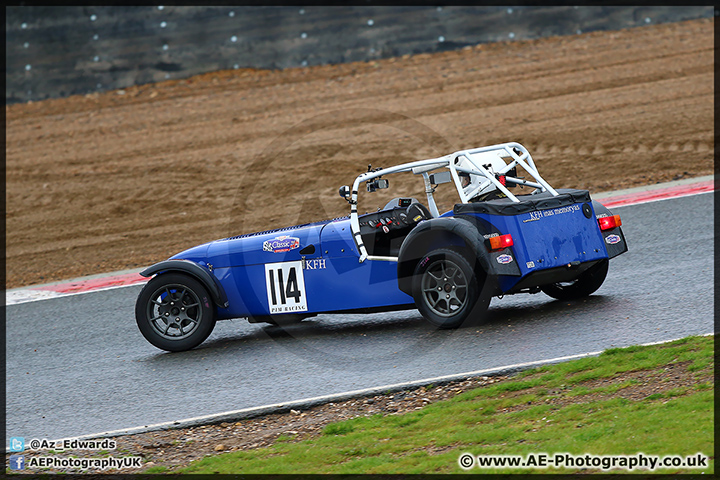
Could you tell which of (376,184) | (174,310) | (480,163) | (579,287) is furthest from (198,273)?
(579,287)

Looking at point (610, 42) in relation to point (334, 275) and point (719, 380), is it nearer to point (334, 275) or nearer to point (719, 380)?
point (334, 275)

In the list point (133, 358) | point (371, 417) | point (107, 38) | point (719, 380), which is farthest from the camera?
point (107, 38)

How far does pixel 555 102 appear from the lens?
18.2 m

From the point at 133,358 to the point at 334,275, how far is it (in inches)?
80.3

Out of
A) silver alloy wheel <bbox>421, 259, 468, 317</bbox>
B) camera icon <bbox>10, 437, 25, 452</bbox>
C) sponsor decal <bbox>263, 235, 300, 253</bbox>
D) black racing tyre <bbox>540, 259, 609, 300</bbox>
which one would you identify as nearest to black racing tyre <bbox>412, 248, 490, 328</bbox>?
silver alloy wheel <bbox>421, 259, 468, 317</bbox>

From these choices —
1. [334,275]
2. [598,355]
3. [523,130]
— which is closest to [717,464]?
[598,355]

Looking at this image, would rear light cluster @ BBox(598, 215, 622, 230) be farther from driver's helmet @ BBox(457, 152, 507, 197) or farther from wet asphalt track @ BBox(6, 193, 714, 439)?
driver's helmet @ BBox(457, 152, 507, 197)

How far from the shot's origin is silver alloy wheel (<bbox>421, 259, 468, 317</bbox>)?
736cm

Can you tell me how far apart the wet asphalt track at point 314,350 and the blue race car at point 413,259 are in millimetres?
274

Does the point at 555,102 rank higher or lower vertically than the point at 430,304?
higher

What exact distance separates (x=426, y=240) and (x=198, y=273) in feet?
6.97

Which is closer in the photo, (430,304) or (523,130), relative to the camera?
(430,304)

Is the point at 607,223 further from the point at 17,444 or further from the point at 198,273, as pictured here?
the point at 17,444

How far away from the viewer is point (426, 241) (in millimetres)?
7566
